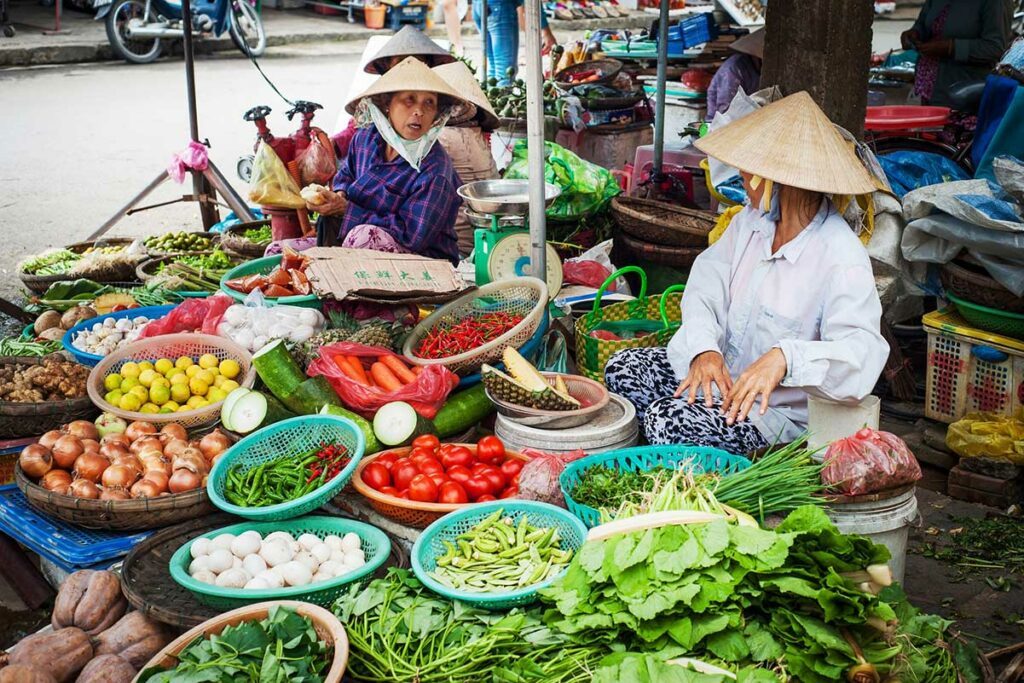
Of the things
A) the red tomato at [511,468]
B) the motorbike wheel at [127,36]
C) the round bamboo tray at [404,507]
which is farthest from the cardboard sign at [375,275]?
the motorbike wheel at [127,36]

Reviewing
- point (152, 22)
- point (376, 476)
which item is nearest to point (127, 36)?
point (152, 22)

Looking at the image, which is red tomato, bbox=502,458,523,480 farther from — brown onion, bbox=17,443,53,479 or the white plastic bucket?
brown onion, bbox=17,443,53,479

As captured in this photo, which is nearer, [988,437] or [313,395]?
[313,395]

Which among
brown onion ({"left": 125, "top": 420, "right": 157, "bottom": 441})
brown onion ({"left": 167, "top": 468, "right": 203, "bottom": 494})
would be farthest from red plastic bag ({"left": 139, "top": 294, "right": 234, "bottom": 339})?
brown onion ({"left": 167, "top": 468, "right": 203, "bottom": 494})

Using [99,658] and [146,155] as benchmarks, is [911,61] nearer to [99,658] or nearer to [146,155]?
[146,155]

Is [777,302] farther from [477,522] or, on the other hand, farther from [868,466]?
[477,522]

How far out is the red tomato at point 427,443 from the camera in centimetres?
322

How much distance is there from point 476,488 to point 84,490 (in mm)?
1167

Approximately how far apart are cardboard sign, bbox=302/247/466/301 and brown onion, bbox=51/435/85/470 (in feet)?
3.29

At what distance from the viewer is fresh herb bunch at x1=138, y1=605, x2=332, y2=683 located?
220 cm

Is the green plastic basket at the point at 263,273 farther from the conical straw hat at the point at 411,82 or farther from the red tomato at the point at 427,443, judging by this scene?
the red tomato at the point at 427,443

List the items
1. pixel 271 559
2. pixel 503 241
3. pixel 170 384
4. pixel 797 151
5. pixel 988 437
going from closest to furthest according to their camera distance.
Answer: pixel 271 559
pixel 797 151
pixel 170 384
pixel 988 437
pixel 503 241

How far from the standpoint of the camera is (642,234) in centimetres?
513

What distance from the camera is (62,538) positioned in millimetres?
3012
